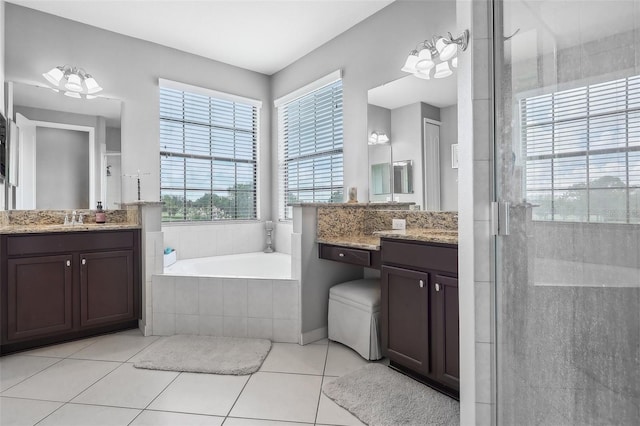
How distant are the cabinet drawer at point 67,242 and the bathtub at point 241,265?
706mm

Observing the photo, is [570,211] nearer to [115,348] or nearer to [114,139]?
[115,348]

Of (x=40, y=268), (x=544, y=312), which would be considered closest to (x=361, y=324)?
(x=544, y=312)

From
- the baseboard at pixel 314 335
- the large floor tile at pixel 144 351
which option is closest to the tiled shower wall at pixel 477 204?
the baseboard at pixel 314 335

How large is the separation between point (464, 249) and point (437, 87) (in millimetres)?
1685

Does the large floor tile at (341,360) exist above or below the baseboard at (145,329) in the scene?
below

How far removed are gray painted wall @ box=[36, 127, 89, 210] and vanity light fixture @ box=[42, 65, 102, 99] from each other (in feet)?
1.26

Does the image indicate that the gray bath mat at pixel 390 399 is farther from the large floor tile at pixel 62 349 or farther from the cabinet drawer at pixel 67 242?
the cabinet drawer at pixel 67 242

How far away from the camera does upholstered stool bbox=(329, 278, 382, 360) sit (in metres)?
2.33

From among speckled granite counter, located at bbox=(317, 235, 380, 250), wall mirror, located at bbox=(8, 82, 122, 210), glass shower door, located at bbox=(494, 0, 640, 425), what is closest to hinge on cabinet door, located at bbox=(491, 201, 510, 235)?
glass shower door, located at bbox=(494, 0, 640, 425)

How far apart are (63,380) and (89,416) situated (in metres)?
0.55

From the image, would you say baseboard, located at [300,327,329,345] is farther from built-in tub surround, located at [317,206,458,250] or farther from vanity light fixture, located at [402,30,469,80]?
vanity light fixture, located at [402,30,469,80]

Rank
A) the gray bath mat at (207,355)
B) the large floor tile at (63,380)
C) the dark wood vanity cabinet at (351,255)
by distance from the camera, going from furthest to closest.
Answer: the dark wood vanity cabinet at (351,255), the gray bath mat at (207,355), the large floor tile at (63,380)

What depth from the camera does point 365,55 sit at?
127 inches

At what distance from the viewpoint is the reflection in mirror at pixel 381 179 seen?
9.79ft
